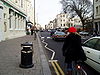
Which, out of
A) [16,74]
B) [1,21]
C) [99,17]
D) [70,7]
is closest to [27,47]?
[16,74]

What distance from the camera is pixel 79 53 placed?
481 centimetres

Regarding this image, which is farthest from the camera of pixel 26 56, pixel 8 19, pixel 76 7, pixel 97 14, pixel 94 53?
pixel 76 7

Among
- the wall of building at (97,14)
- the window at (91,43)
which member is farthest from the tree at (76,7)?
the window at (91,43)

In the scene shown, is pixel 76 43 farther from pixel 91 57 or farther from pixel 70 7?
pixel 70 7

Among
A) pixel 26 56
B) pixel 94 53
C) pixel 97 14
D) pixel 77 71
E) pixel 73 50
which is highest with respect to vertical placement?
pixel 97 14

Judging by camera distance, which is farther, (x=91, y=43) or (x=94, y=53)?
(x=91, y=43)

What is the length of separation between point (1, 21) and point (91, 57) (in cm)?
1484

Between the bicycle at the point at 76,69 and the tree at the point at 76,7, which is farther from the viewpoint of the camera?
the tree at the point at 76,7

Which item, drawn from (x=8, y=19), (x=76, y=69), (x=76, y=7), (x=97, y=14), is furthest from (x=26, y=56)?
(x=76, y=7)

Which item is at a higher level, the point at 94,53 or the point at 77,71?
the point at 94,53

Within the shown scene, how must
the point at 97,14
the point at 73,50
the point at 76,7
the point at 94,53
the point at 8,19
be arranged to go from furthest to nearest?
1. the point at 76,7
2. the point at 97,14
3. the point at 8,19
4. the point at 94,53
5. the point at 73,50

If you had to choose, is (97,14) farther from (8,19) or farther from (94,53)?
(94,53)

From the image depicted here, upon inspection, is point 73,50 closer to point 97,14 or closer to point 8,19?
point 8,19

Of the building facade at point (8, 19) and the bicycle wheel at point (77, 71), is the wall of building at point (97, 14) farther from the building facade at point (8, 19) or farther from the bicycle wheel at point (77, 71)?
the bicycle wheel at point (77, 71)
